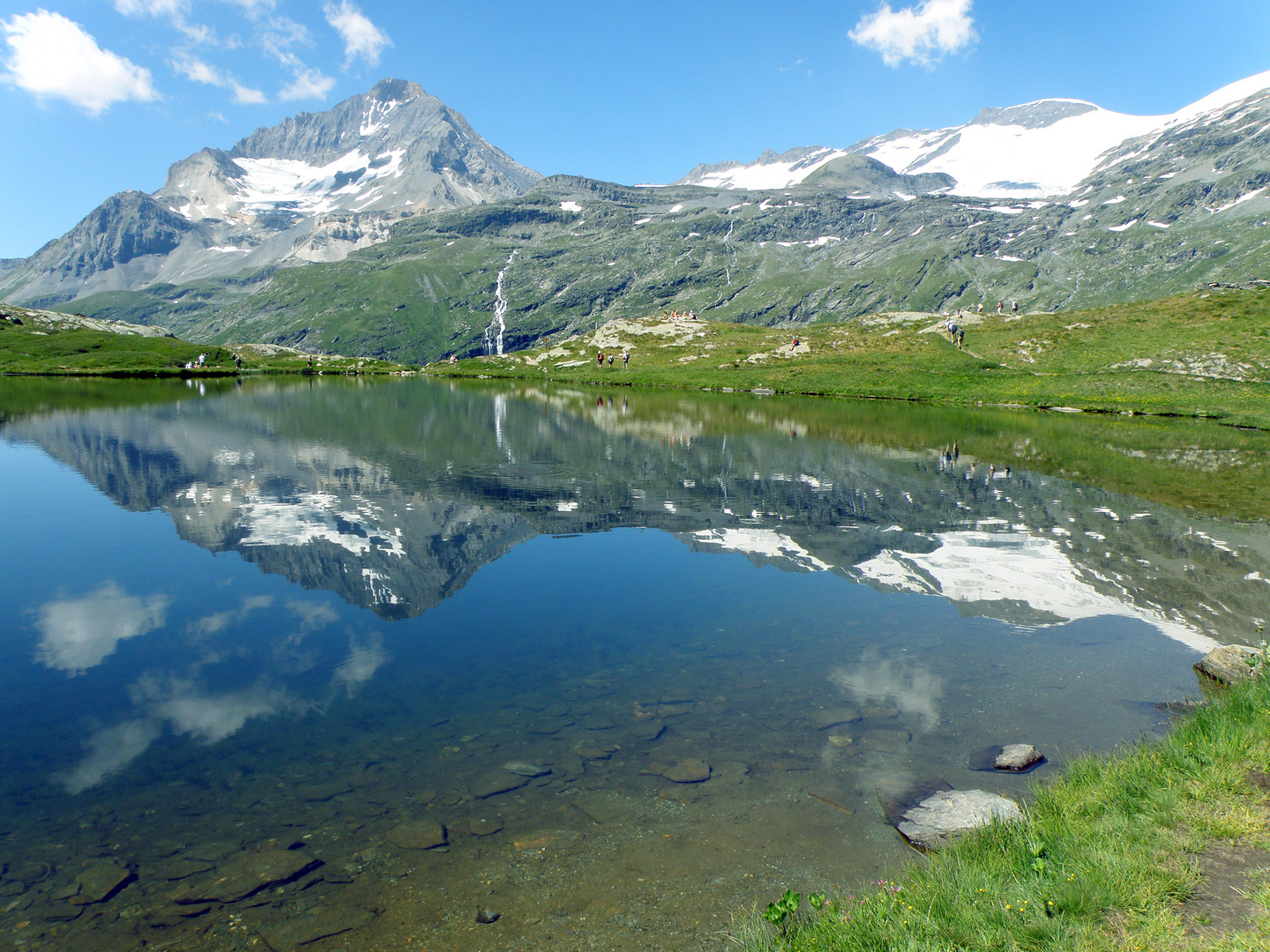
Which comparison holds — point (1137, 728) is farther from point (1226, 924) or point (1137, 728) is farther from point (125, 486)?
point (125, 486)

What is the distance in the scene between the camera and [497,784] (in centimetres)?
1055

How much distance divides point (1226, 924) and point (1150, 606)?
1497 centimetres

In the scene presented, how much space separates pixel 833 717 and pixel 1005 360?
109 meters

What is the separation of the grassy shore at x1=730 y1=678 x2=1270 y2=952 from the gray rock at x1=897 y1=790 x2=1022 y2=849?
1.14ft

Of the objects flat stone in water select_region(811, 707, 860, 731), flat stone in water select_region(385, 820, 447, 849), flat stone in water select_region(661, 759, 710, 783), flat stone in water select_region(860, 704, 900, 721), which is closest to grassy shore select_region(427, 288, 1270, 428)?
flat stone in water select_region(860, 704, 900, 721)

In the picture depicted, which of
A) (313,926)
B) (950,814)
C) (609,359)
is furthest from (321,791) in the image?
(609,359)

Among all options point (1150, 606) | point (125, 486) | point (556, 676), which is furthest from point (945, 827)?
point (125, 486)

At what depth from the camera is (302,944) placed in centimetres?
770

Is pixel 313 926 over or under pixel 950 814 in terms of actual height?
under

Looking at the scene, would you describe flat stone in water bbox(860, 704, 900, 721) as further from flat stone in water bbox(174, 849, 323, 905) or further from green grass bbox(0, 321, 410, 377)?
green grass bbox(0, 321, 410, 377)

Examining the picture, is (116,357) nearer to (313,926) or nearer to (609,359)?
(609,359)

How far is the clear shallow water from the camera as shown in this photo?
8.59 m

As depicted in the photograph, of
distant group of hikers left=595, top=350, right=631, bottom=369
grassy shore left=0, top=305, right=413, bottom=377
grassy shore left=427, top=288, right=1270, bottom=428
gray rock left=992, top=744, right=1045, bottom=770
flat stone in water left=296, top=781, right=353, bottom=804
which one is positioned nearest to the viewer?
flat stone in water left=296, top=781, right=353, bottom=804

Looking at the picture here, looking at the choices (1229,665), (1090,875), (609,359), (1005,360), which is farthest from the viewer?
(609,359)
